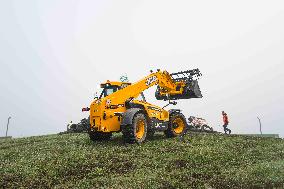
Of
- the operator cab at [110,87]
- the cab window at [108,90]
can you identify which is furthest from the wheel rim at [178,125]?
the cab window at [108,90]

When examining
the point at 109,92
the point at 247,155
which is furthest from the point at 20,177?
the point at 247,155

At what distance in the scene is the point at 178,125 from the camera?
1605 centimetres

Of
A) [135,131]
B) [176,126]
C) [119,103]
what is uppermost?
[119,103]

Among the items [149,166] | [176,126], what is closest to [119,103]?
[176,126]

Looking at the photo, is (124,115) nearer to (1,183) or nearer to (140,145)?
(140,145)

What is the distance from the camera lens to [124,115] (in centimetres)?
1288

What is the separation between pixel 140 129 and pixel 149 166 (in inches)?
163

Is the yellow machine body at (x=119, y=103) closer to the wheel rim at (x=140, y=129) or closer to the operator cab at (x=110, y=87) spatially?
the operator cab at (x=110, y=87)

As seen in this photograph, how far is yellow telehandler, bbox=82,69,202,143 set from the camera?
12953 millimetres

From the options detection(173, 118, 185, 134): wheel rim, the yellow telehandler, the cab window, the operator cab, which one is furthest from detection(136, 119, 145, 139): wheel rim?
detection(173, 118, 185, 134): wheel rim

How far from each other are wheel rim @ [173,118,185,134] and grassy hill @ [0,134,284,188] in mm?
2755

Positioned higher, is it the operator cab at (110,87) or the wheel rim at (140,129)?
the operator cab at (110,87)

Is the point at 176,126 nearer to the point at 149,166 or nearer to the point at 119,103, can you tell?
the point at 119,103

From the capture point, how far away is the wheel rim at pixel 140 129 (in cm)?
1338
